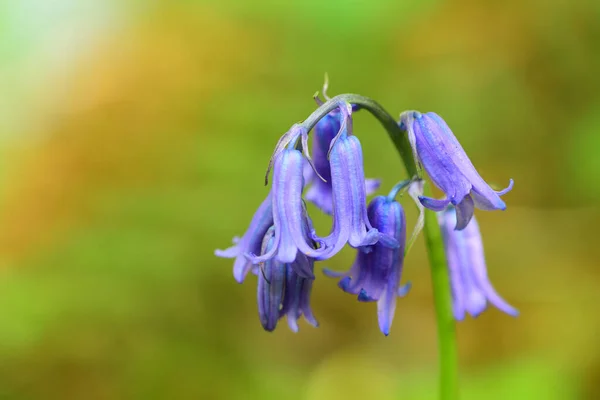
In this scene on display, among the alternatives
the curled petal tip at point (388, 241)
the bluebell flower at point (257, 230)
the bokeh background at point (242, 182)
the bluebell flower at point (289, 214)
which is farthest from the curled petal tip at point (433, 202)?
the bokeh background at point (242, 182)

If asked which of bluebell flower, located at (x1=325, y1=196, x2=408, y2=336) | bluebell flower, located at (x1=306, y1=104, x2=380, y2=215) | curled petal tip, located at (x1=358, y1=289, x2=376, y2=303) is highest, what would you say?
bluebell flower, located at (x1=306, y1=104, x2=380, y2=215)

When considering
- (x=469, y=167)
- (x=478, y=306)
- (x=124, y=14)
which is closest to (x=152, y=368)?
(x=478, y=306)

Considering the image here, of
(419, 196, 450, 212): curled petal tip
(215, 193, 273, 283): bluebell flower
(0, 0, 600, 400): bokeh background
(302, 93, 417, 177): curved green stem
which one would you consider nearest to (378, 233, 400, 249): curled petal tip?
(419, 196, 450, 212): curled petal tip

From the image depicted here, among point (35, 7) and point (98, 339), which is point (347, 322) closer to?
point (98, 339)

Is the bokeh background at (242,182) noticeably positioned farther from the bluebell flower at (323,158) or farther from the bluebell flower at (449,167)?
the bluebell flower at (449,167)

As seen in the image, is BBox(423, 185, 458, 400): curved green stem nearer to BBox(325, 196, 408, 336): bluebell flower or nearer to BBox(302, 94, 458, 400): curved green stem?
BBox(302, 94, 458, 400): curved green stem

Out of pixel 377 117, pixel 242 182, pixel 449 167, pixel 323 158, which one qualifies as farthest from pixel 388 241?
pixel 242 182
